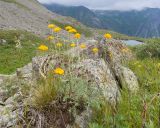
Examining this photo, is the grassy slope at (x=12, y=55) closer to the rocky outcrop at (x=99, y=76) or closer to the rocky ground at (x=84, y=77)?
the rocky ground at (x=84, y=77)

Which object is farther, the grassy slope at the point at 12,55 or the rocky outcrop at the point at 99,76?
the grassy slope at the point at 12,55

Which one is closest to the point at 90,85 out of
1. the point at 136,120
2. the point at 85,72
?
the point at 85,72

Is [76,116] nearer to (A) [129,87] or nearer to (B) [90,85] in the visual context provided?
(B) [90,85]

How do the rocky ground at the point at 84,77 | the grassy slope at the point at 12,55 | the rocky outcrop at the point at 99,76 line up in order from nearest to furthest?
1. the rocky ground at the point at 84,77
2. the rocky outcrop at the point at 99,76
3. the grassy slope at the point at 12,55

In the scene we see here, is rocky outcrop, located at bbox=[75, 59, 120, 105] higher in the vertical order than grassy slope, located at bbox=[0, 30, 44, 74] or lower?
higher

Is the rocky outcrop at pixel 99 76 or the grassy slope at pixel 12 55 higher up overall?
the rocky outcrop at pixel 99 76

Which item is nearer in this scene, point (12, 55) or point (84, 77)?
point (84, 77)

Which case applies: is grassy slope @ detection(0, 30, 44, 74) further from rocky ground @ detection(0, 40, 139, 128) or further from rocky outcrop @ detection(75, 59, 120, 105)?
rocky outcrop @ detection(75, 59, 120, 105)

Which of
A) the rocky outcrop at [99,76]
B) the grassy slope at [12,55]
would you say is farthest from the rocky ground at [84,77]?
the grassy slope at [12,55]

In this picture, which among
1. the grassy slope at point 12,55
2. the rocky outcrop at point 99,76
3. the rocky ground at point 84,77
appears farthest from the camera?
the grassy slope at point 12,55

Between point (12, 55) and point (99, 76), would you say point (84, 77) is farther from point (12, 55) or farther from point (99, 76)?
point (12, 55)

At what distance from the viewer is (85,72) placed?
721 centimetres

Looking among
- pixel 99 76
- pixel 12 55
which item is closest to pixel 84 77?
pixel 99 76

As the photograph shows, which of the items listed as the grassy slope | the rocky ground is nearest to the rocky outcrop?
the rocky ground
